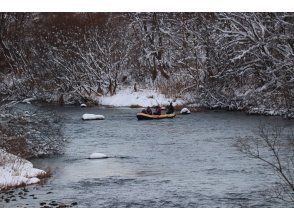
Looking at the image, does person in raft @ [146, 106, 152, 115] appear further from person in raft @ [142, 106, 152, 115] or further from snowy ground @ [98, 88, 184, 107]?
snowy ground @ [98, 88, 184, 107]

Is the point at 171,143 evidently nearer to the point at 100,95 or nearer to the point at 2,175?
the point at 100,95

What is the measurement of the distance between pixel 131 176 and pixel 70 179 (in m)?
1.03

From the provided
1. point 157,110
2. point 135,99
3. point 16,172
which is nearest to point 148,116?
point 157,110

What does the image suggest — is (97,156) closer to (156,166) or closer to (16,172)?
(156,166)

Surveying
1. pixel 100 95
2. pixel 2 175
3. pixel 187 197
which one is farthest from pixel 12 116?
pixel 100 95

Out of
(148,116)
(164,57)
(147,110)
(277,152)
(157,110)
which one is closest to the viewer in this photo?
(277,152)

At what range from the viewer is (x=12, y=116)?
33.1ft

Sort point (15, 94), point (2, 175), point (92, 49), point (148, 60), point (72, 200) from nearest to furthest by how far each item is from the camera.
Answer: point (72, 200), point (2, 175), point (15, 94), point (148, 60), point (92, 49)

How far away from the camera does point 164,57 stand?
14.6m

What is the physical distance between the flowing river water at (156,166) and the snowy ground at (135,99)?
0.25m

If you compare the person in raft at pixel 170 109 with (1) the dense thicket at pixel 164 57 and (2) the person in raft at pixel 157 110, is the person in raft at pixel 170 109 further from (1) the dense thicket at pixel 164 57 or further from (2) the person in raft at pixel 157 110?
(1) the dense thicket at pixel 164 57

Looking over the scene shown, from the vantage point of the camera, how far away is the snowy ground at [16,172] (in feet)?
30.1

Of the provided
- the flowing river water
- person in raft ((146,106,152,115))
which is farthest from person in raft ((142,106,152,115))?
the flowing river water

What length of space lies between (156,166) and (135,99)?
4.10 metres
